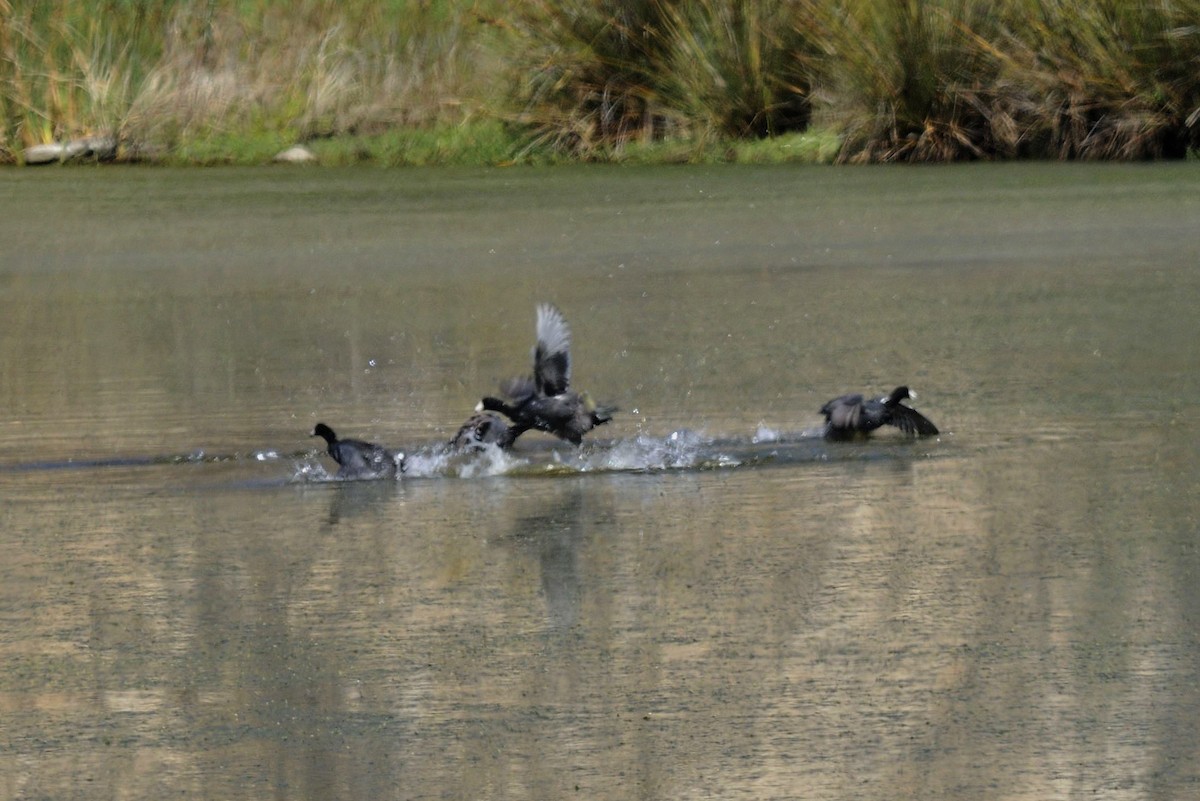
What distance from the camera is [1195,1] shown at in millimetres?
17938

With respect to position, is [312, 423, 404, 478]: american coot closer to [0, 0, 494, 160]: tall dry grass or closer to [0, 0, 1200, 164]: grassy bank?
[0, 0, 1200, 164]: grassy bank

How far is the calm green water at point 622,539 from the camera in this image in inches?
153

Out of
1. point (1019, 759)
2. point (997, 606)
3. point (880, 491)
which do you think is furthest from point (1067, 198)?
point (1019, 759)

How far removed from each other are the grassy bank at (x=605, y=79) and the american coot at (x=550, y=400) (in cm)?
1173

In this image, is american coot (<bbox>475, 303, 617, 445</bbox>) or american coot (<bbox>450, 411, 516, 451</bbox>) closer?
american coot (<bbox>450, 411, 516, 451</bbox>)

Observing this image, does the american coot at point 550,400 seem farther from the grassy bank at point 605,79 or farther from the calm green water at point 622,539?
the grassy bank at point 605,79

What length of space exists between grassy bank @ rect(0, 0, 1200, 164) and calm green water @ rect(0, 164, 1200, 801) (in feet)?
21.5

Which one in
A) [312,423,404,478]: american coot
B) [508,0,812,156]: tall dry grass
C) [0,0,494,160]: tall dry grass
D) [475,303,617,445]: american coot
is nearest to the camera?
[312,423,404,478]: american coot

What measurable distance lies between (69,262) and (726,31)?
26.6 ft

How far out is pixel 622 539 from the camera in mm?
5598

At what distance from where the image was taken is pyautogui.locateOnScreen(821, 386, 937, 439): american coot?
270 inches

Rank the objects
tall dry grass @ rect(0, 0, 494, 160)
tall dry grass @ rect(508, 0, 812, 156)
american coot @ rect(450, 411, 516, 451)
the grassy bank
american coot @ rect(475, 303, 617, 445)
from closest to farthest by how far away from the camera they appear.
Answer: american coot @ rect(450, 411, 516, 451)
american coot @ rect(475, 303, 617, 445)
the grassy bank
tall dry grass @ rect(508, 0, 812, 156)
tall dry grass @ rect(0, 0, 494, 160)

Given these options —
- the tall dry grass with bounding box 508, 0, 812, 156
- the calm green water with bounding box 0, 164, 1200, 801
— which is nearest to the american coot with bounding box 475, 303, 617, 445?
the calm green water with bounding box 0, 164, 1200, 801

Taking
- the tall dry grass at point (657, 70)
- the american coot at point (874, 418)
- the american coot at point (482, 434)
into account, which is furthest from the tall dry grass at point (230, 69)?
the american coot at point (874, 418)
